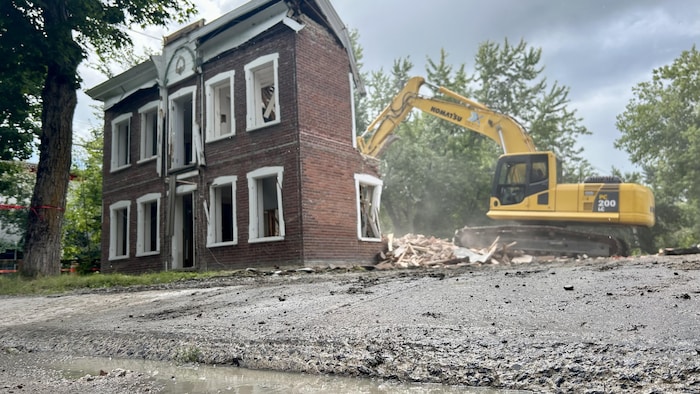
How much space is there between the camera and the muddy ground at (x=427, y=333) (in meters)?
3.01

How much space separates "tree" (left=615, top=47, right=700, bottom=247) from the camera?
33.7 metres

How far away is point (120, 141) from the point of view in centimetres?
1970

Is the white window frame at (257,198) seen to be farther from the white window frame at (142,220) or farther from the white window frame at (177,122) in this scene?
the white window frame at (142,220)

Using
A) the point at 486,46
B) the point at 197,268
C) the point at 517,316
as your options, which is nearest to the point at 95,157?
the point at 197,268

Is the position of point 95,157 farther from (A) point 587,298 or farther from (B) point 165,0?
(A) point 587,298

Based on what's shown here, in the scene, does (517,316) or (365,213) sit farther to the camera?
(365,213)

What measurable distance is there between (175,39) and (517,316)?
51.5ft

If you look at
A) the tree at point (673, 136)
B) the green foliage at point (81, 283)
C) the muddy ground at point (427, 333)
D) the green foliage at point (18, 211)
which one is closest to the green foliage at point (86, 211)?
the green foliage at point (18, 211)

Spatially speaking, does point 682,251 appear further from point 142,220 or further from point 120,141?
point 120,141

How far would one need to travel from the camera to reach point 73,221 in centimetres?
2878

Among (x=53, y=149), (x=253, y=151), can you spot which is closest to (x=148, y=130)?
(x=53, y=149)

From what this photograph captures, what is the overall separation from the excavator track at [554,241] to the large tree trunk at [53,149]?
1206 centimetres

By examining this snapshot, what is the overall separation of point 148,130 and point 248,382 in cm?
1688

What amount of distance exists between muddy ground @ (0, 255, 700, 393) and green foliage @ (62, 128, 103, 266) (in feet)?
73.7
